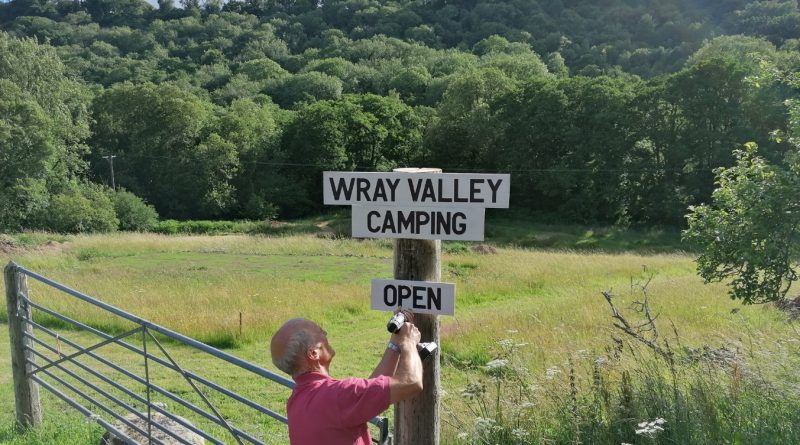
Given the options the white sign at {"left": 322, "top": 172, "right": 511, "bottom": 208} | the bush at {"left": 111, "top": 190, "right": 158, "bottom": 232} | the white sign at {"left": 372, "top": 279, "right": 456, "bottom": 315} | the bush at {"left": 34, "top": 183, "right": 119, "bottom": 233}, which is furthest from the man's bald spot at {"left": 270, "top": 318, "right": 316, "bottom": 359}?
the bush at {"left": 111, "top": 190, "right": 158, "bottom": 232}

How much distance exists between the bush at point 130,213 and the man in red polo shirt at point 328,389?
1865 inches

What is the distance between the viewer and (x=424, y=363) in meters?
3.77

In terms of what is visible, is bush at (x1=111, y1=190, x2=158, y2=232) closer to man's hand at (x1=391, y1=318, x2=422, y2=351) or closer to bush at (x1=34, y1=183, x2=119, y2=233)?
bush at (x1=34, y1=183, x2=119, y2=233)

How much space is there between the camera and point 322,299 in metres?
14.8

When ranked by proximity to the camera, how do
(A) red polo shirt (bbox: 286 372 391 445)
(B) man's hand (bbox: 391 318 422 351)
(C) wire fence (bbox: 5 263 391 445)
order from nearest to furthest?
(A) red polo shirt (bbox: 286 372 391 445) < (B) man's hand (bbox: 391 318 422 351) < (C) wire fence (bbox: 5 263 391 445)

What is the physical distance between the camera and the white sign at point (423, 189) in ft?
11.6

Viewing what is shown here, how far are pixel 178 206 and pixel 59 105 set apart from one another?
483 inches

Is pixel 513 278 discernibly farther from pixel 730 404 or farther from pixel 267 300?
pixel 730 404

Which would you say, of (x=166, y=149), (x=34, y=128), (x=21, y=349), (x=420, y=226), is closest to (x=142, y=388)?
(x=21, y=349)

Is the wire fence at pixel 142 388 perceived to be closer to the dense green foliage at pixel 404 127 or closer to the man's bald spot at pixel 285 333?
the man's bald spot at pixel 285 333

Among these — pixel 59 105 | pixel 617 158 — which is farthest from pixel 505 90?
pixel 59 105

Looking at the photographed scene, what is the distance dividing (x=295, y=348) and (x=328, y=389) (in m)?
Result: 0.23

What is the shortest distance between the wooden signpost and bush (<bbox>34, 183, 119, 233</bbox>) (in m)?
43.1

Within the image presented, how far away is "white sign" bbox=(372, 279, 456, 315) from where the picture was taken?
3.58 meters
